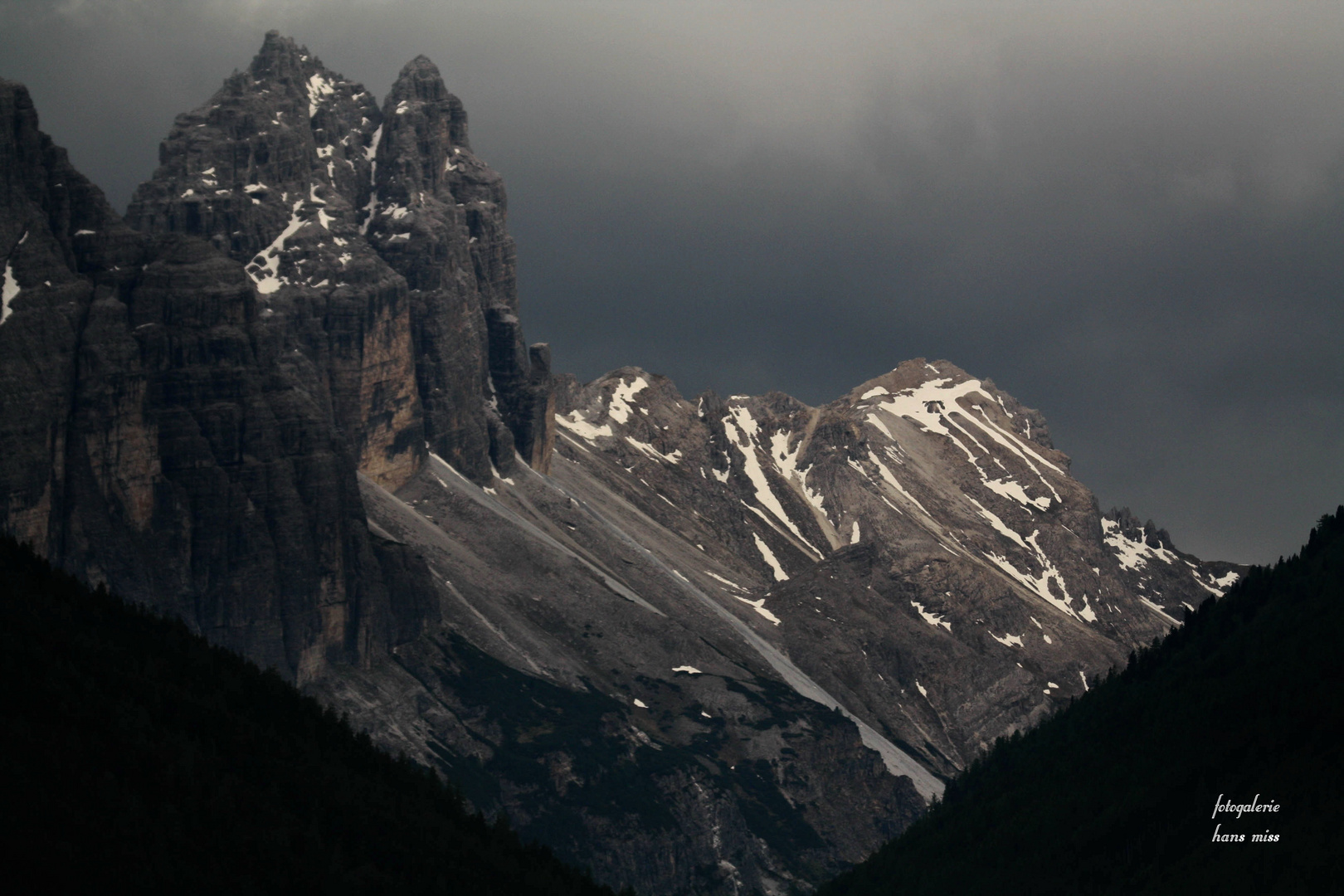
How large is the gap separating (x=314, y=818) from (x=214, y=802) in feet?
41.6

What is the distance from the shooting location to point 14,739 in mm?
169750

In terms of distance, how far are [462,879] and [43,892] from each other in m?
52.3

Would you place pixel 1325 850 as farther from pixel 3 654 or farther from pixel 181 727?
pixel 3 654

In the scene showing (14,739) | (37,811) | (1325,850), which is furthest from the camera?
(1325,850)

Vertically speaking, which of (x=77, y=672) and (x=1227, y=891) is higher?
(x=77, y=672)

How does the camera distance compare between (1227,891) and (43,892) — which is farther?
(1227,891)

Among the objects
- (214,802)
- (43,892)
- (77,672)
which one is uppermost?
(77,672)

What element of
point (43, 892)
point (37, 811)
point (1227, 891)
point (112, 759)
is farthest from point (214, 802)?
point (1227, 891)

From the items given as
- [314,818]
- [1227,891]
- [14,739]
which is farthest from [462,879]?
[1227,891]

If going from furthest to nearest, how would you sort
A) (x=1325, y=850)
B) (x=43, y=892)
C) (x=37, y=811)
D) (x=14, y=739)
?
(x=1325, y=850)
(x=14, y=739)
(x=37, y=811)
(x=43, y=892)

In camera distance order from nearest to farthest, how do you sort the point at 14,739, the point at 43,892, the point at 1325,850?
the point at 43,892 < the point at 14,739 < the point at 1325,850

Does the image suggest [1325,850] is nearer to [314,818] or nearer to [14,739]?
[314,818]

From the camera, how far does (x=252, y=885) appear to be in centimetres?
16125

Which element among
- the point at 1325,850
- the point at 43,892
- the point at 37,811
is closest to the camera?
the point at 43,892
